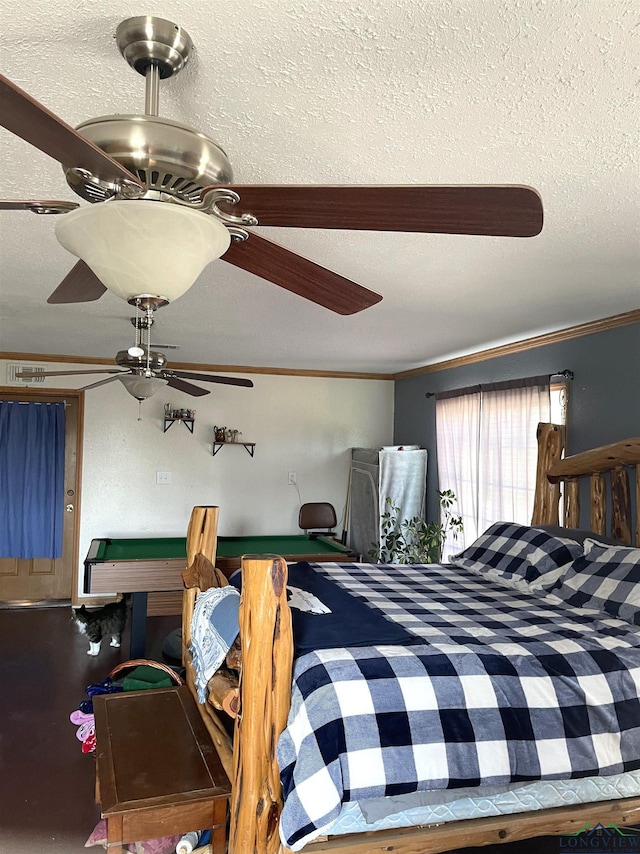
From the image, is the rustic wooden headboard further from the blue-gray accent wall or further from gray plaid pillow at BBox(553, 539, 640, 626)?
gray plaid pillow at BBox(553, 539, 640, 626)

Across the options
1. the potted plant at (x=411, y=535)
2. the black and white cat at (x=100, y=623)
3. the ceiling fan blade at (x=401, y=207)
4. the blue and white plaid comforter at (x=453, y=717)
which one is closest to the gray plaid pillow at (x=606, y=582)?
the blue and white plaid comforter at (x=453, y=717)

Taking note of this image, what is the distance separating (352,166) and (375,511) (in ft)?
13.9

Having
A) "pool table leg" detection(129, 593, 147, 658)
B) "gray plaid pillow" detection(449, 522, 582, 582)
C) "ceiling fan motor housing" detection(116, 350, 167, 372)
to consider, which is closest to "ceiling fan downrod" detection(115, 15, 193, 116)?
"ceiling fan motor housing" detection(116, 350, 167, 372)

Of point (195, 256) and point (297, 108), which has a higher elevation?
point (297, 108)

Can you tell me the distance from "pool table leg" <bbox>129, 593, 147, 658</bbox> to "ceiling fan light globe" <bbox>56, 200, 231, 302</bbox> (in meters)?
3.39

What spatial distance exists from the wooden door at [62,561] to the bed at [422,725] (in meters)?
3.67

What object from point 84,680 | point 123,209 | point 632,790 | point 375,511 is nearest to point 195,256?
point 123,209

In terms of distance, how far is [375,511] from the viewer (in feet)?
18.6

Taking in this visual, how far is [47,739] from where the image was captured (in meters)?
3.17

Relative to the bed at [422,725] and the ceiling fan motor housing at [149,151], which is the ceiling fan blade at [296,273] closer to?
the ceiling fan motor housing at [149,151]

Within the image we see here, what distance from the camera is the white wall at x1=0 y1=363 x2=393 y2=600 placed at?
5699mm

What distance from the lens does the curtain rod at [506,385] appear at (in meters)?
3.83

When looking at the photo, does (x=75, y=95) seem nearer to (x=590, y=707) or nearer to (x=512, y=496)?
(x=590, y=707)

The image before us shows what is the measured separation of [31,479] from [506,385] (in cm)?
414
